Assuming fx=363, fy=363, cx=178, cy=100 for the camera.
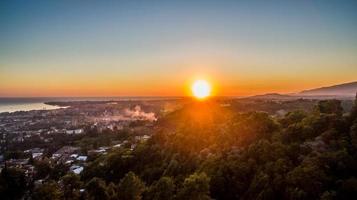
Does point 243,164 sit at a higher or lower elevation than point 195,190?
higher

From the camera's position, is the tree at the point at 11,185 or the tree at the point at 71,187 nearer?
the tree at the point at 71,187

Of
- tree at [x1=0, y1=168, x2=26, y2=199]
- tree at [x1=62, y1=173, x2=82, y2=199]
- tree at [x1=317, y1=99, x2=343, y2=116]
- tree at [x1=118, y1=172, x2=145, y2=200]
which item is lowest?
tree at [x1=0, y1=168, x2=26, y2=199]

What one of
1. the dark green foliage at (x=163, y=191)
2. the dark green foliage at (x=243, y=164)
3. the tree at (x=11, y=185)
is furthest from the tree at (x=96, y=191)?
the tree at (x=11, y=185)

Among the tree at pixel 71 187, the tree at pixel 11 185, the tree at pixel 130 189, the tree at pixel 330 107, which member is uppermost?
the tree at pixel 330 107

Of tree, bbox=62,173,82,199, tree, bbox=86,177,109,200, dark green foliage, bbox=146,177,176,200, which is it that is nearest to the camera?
dark green foliage, bbox=146,177,176,200

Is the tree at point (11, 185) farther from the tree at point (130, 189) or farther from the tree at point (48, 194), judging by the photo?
the tree at point (130, 189)

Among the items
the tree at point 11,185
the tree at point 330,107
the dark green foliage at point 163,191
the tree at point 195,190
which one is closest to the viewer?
the tree at point 195,190

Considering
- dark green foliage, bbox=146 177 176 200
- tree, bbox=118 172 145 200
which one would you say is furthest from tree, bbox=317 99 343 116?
tree, bbox=118 172 145 200

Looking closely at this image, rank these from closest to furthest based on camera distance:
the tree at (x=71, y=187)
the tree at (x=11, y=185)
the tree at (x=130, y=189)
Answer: the tree at (x=130, y=189), the tree at (x=71, y=187), the tree at (x=11, y=185)

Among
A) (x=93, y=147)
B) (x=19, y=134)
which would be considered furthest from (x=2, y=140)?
(x=93, y=147)

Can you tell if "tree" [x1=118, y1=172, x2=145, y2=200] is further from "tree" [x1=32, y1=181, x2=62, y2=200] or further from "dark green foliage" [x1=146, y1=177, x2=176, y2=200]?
"tree" [x1=32, y1=181, x2=62, y2=200]

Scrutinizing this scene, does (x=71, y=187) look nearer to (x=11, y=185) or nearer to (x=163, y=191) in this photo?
(x=163, y=191)

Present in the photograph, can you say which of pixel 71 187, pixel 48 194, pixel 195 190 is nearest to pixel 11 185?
pixel 71 187
